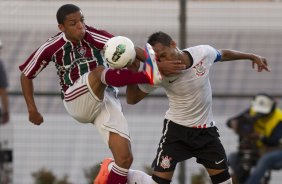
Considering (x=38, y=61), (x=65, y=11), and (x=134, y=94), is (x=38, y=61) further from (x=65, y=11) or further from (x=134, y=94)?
(x=134, y=94)

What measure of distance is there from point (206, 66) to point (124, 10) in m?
3.65

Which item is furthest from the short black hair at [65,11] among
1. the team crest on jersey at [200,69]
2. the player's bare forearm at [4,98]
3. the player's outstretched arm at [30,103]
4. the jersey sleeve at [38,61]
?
the player's bare forearm at [4,98]

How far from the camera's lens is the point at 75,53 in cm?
1116

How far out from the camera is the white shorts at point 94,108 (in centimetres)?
1107

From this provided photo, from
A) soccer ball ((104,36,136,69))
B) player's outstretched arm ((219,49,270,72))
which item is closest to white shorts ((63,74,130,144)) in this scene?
soccer ball ((104,36,136,69))

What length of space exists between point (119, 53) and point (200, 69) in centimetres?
80

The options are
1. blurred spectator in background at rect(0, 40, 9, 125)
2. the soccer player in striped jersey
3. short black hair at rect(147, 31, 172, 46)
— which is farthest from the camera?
blurred spectator in background at rect(0, 40, 9, 125)

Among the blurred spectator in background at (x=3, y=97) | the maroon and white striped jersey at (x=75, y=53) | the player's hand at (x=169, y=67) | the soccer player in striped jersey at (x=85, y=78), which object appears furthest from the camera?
the blurred spectator in background at (x=3, y=97)

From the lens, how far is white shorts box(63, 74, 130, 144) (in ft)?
36.3

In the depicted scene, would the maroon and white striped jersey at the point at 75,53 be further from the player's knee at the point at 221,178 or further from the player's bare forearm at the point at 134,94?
the player's knee at the point at 221,178

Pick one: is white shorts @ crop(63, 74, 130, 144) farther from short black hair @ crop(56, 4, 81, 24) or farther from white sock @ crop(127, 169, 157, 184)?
short black hair @ crop(56, 4, 81, 24)

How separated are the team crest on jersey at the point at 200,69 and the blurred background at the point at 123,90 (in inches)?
131

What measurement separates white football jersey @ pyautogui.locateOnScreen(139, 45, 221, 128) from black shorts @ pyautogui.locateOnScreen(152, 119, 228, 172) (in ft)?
0.20

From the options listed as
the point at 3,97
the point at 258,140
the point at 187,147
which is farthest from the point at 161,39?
the point at 3,97
